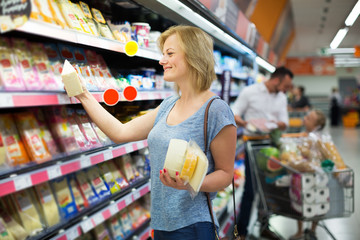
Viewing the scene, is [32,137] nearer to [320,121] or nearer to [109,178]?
[109,178]

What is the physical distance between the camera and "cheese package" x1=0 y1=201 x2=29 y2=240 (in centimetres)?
148

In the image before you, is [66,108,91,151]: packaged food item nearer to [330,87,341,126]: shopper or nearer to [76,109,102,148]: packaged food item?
[76,109,102,148]: packaged food item

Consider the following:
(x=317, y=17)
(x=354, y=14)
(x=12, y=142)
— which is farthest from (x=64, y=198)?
(x=317, y=17)

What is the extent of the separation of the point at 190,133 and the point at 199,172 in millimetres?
269

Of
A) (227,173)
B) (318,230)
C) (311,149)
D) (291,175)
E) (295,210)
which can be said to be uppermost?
(227,173)

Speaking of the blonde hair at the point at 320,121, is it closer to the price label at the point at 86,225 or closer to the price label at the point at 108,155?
the price label at the point at 108,155

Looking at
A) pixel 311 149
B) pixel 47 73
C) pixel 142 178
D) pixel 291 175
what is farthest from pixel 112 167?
pixel 311 149

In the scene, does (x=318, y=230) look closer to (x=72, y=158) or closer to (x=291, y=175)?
(x=291, y=175)

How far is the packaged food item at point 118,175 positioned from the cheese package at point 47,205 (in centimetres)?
58

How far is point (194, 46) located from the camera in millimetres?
1480

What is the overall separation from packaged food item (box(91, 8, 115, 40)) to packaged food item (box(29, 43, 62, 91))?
1.47 ft

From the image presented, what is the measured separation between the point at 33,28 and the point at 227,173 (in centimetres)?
103

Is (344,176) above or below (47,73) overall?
below

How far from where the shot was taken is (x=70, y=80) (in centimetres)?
148
